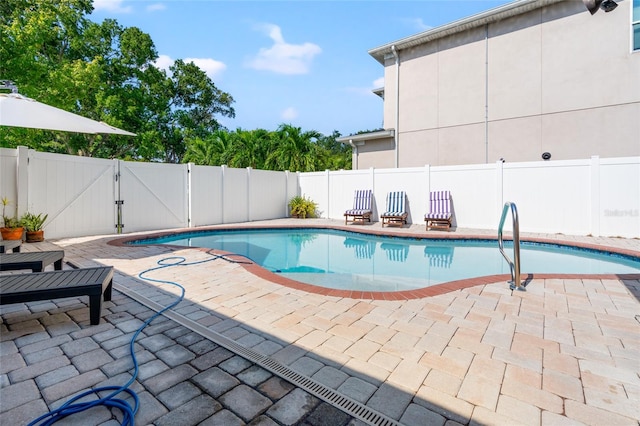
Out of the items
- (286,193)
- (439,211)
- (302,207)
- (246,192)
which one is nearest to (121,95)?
(246,192)

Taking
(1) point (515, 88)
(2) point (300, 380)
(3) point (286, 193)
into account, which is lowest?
(2) point (300, 380)

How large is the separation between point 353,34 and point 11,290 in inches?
454

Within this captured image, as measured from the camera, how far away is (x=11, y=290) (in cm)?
270

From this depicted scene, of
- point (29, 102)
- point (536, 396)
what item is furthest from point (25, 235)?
point (536, 396)

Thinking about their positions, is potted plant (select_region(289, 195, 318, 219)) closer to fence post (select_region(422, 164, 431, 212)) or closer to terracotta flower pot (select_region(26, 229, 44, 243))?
fence post (select_region(422, 164, 431, 212))

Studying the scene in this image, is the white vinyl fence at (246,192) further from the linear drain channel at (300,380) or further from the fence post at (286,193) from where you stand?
the linear drain channel at (300,380)

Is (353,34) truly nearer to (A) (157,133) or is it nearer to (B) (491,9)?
(B) (491,9)

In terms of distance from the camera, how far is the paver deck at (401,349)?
1.92 metres

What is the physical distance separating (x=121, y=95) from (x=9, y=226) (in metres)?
17.2

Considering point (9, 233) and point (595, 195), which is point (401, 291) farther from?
point (9, 233)

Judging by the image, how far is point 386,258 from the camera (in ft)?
24.3

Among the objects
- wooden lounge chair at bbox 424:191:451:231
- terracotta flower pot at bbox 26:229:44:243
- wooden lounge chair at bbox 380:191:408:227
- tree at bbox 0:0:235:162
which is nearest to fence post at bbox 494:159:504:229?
wooden lounge chair at bbox 424:191:451:231

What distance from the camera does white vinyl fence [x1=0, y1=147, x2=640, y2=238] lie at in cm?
809

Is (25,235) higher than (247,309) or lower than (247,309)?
higher
